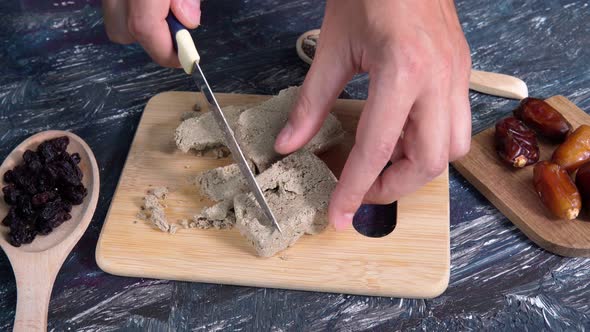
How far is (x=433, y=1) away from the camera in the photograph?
6.40 feet

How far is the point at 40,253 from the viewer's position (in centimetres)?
213

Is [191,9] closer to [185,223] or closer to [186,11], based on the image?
[186,11]

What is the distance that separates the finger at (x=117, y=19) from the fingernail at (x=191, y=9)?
226 mm

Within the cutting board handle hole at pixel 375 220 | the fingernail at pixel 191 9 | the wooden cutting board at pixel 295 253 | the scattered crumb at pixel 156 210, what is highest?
the fingernail at pixel 191 9

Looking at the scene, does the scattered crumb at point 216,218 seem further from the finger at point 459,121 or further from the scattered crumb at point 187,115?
the finger at point 459,121

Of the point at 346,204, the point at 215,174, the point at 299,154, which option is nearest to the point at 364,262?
the point at 346,204

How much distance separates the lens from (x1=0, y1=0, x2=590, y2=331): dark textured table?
2.05 meters

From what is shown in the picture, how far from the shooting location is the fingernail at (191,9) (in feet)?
6.88

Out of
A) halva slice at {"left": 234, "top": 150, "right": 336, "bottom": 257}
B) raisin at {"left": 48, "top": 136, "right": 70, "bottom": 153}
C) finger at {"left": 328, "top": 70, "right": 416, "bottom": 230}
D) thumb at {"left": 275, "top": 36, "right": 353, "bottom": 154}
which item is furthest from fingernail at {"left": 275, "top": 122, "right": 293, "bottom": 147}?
raisin at {"left": 48, "top": 136, "right": 70, "bottom": 153}

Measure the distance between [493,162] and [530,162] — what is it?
15 centimetres

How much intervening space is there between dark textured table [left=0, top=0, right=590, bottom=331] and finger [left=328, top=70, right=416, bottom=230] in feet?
1.44

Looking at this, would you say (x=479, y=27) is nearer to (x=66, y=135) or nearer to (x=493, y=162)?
(x=493, y=162)

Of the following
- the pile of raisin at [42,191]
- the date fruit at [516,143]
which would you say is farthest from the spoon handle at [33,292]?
the date fruit at [516,143]

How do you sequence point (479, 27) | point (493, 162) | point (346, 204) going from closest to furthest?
1. point (346, 204)
2. point (493, 162)
3. point (479, 27)
